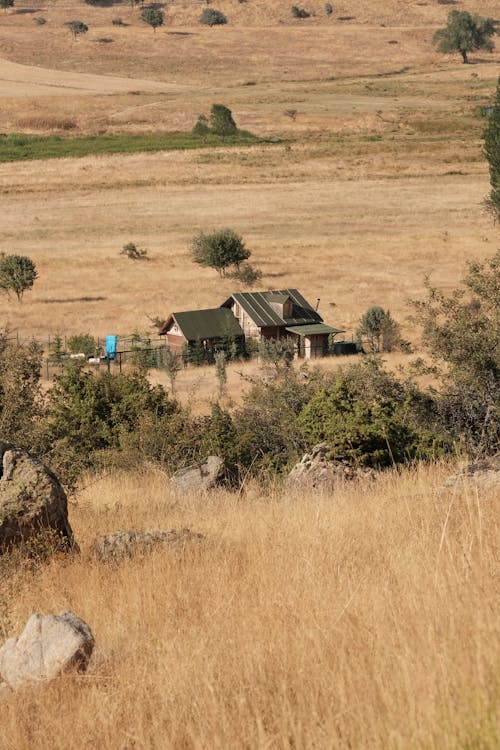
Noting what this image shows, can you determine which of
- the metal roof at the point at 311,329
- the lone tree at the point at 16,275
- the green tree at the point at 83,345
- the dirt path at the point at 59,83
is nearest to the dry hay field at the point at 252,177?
the dirt path at the point at 59,83

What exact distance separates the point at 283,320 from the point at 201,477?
47028 millimetres

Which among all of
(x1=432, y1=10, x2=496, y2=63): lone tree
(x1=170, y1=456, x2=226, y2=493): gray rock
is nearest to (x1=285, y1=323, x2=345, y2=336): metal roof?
Result: (x1=170, y1=456, x2=226, y2=493): gray rock

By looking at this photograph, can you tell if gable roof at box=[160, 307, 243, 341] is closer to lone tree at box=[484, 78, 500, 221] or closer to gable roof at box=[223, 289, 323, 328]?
gable roof at box=[223, 289, 323, 328]

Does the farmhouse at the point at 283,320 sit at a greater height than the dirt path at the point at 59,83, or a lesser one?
lesser

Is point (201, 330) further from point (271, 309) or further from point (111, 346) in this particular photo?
point (111, 346)

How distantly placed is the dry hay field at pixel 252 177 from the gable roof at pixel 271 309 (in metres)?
3.29

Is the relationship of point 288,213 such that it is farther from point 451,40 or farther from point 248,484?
point 451,40

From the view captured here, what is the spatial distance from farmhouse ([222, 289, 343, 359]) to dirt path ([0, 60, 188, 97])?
9661cm

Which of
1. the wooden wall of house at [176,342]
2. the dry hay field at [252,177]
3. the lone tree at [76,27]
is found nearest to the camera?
the wooden wall of house at [176,342]

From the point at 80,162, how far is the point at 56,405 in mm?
94493

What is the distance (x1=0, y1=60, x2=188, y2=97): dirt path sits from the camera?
148500 millimetres

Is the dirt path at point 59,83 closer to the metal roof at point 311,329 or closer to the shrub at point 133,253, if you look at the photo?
the shrub at point 133,253

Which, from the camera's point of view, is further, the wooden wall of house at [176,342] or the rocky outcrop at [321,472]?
the wooden wall of house at [176,342]

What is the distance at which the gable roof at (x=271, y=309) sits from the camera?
194 feet
